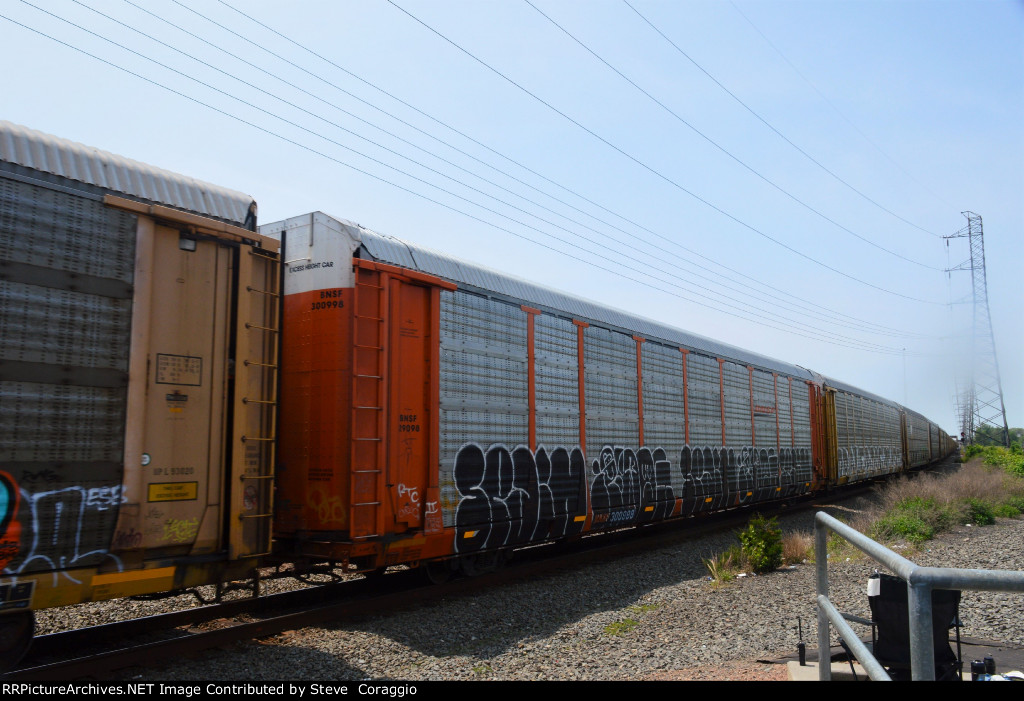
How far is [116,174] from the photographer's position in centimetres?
560

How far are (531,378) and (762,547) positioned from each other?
4325mm

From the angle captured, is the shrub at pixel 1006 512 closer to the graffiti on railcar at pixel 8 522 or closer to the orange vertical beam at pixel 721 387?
the orange vertical beam at pixel 721 387

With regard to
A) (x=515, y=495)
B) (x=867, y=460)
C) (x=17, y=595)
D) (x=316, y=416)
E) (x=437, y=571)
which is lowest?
(x=437, y=571)

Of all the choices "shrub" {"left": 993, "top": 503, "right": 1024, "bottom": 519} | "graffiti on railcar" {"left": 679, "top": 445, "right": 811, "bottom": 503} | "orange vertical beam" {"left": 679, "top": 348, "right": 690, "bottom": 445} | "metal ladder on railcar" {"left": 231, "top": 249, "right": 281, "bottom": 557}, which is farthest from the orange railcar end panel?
Result: "shrub" {"left": 993, "top": 503, "right": 1024, "bottom": 519}

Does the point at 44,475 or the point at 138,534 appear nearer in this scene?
the point at 44,475

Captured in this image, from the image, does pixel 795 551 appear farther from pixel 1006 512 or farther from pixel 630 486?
pixel 1006 512

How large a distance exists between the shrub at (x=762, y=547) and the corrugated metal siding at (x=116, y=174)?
8.41m

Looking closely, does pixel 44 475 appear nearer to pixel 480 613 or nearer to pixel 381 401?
pixel 381 401

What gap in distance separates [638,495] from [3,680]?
30.1 ft

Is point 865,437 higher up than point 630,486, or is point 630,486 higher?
point 865,437

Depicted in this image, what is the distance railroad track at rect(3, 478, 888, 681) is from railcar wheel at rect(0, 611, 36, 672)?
10 centimetres

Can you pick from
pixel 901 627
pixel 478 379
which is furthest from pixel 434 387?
pixel 901 627

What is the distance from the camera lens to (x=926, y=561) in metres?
10.4
